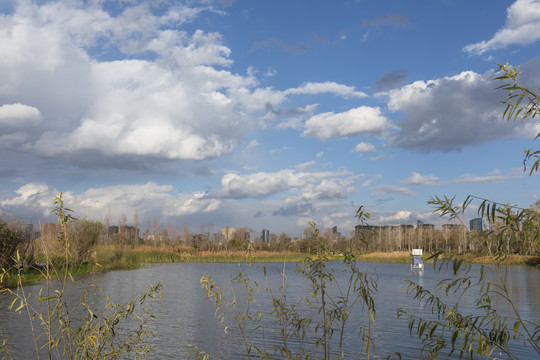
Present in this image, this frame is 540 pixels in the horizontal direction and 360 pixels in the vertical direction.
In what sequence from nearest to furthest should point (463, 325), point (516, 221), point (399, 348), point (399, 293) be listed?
point (516, 221) → point (463, 325) → point (399, 348) → point (399, 293)

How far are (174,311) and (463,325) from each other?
1289 cm

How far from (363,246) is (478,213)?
1230mm

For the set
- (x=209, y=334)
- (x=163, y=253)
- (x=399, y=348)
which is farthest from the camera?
(x=163, y=253)

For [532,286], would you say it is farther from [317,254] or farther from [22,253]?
[22,253]

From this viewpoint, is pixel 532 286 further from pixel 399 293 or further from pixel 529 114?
pixel 529 114

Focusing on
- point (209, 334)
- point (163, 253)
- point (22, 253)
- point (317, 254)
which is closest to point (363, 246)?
point (317, 254)

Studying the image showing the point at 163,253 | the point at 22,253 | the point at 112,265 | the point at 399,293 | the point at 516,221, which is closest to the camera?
the point at 516,221

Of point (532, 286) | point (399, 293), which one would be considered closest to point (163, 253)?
point (399, 293)

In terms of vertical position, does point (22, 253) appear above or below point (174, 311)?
above

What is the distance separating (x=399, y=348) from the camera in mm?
10938

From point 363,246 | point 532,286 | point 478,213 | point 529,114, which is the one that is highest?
point 529,114

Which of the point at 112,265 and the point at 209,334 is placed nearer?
the point at 209,334

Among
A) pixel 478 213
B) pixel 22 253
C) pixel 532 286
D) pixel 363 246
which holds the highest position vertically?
pixel 478 213

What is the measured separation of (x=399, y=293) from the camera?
69.9ft
